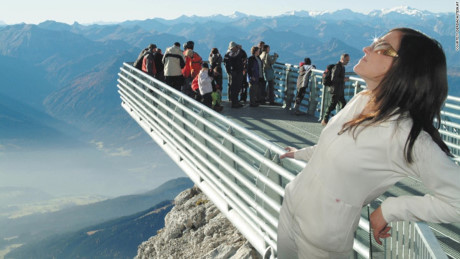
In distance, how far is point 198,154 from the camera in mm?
6148

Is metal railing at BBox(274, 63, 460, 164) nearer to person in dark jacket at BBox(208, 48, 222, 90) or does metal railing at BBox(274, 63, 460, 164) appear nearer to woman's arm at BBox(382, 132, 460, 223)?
person in dark jacket at BBox(208, 48, 222, 90)

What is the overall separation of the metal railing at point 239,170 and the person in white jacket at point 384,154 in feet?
0.89

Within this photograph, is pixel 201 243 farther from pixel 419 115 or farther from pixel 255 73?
pixel 419 115

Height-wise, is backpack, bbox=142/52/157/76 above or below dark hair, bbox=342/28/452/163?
below

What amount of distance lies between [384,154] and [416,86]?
0.26 metres

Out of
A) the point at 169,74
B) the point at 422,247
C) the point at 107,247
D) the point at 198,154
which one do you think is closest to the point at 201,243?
the point at 198,154

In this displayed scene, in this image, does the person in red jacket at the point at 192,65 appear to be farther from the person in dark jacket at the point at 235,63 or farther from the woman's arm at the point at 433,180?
the woman's arm at the point at 433,180

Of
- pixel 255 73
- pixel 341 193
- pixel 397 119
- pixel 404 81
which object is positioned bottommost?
pixel 255 73

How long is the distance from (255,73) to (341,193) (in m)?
9.81

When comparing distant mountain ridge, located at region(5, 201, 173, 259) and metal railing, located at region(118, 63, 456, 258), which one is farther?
distant mountain ridge, located at region(5, 201, 173, 259)

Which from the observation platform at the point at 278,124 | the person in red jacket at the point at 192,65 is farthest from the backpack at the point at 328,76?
the person in red jacket at the point at 192,65

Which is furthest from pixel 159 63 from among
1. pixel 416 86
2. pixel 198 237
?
pixel 416 86

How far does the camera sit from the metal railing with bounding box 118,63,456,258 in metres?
3.56

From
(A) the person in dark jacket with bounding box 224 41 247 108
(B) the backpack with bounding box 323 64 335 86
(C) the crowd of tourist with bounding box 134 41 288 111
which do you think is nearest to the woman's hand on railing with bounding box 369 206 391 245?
(B) the backpack with bounding box 323 64 335 86
